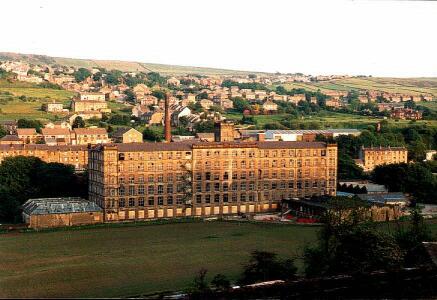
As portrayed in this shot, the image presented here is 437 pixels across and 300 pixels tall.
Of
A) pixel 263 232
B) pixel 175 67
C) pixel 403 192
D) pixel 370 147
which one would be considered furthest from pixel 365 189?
pixel 175 67

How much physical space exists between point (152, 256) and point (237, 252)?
9.53 ft

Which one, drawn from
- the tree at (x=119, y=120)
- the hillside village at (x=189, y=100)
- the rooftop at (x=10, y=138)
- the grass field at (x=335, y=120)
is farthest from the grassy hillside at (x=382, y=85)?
the rooftop at (x=10, y=138)

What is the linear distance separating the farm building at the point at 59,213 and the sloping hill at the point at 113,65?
341 feet

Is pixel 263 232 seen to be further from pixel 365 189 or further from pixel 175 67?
pixel 175 67

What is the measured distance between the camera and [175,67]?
568 feet

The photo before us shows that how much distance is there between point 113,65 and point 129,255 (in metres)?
135

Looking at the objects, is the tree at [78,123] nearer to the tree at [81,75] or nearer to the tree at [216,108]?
the tree at [216,108]

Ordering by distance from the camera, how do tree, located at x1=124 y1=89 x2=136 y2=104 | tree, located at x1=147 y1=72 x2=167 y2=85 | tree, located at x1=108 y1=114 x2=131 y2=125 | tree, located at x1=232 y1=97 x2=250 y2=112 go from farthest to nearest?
tree, located at x1=147 y1=72 x2=167 y2=85 < tree, located at x1=124 y1=89 x2=136 y2=104 < tree, located at x1=232 y1=97 x2=250 y2=112 < tree, located at x1=108 y1=114 x2=131 y2=125

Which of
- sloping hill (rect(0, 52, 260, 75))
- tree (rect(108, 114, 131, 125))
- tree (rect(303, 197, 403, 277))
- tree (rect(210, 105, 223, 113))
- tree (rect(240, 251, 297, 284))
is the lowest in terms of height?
tree (rect(240, 251, 297, 284))

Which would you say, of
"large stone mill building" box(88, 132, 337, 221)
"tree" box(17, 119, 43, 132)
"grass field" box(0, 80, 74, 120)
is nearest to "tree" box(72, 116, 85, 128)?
"grass field" box(0, 80, 74, 120)

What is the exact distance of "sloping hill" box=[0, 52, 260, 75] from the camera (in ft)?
465

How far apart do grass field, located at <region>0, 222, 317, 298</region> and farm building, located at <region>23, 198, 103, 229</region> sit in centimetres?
182

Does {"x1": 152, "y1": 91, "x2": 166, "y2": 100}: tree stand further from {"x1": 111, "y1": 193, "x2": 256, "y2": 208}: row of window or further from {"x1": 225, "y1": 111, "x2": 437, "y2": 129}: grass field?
{"x1": 111, "y1": 193, "x2": 256, "y2": 208}: row of window

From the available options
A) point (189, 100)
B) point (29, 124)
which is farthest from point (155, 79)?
point (29, 124)
